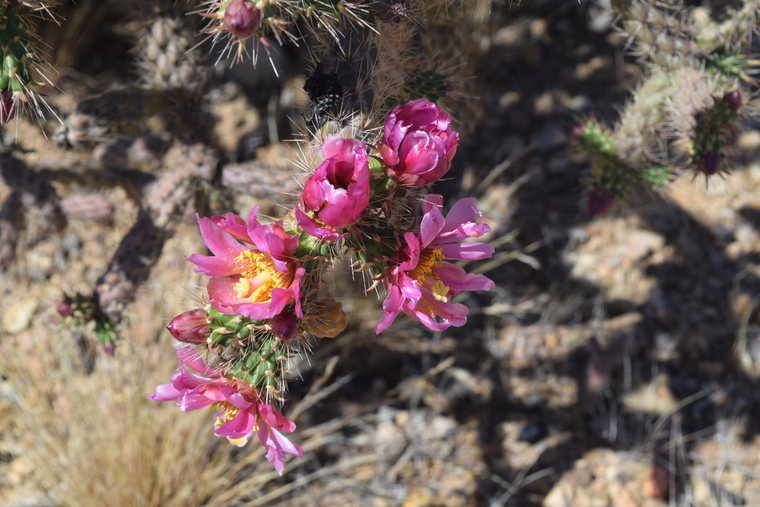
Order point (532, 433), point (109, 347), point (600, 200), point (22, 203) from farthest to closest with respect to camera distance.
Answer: point (532, 433) < point (22, 203) < point (600, 200) < point (109, 347)

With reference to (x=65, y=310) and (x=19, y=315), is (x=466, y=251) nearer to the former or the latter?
(x=65, y=310)

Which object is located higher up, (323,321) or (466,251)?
(466,251)

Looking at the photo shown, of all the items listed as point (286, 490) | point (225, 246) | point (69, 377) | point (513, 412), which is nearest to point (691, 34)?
point (513, 412)

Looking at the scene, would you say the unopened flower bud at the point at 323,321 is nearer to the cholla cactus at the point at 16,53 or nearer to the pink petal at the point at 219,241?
the pink petal at the point at 219,241

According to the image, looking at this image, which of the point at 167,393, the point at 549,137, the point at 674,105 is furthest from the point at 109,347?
the point at 549,137

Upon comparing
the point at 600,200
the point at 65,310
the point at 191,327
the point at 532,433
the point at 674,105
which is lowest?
the point at 532,433

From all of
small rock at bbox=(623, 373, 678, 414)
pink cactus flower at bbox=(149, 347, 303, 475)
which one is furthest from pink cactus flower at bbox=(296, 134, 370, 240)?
small rock at bbox=(623, 373, 678, 414)

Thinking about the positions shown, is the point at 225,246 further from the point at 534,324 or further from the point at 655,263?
the point at 655,263
